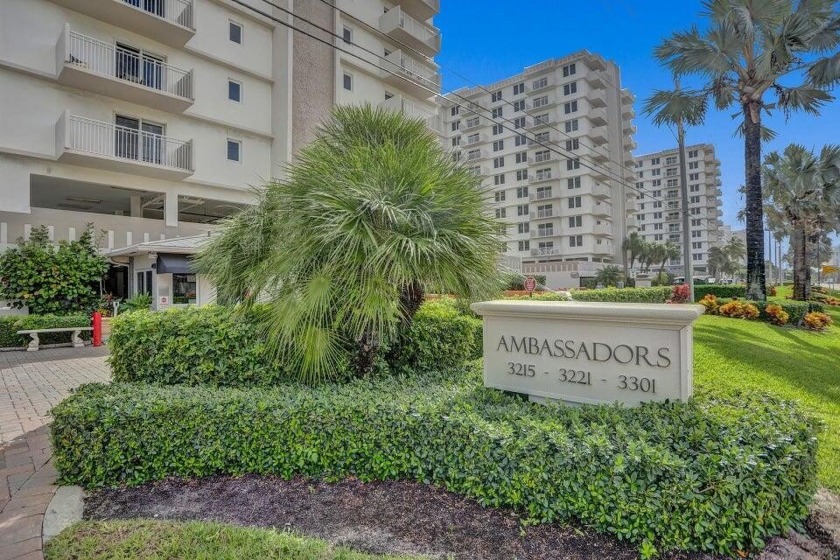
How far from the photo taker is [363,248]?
414 cm

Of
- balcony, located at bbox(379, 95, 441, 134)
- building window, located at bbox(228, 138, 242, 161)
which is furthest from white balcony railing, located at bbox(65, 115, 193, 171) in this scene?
balcony, located at bbox(379, 95, 441, 134)

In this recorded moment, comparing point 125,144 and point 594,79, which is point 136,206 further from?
point 594,79

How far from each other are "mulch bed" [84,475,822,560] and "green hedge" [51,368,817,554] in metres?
0.09

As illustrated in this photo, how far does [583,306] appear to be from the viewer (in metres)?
3.72

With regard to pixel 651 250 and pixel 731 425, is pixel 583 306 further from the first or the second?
pixel 651 250

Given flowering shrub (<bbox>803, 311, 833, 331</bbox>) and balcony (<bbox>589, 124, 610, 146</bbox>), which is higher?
balcony (<bbox>589, 124, 610, 146</bbox>)

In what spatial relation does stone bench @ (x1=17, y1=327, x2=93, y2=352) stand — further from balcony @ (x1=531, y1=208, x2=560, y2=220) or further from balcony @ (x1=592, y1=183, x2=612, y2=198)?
balcony @ (x1=592, y1=183, x2=612, y2=198)

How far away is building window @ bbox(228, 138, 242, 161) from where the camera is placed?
19406 millimetres

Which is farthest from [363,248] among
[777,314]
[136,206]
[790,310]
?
[136,206]

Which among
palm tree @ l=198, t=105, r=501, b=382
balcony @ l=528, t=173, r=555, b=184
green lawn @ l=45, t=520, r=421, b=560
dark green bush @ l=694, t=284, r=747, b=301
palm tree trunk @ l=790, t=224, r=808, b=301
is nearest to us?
green lawn @ l=45, t=520, r=421, b=560

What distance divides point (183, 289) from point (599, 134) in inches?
1825

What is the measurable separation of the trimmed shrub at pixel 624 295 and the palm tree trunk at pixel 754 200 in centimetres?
437

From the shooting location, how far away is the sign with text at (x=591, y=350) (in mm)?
3404

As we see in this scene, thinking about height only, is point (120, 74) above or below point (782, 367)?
above
